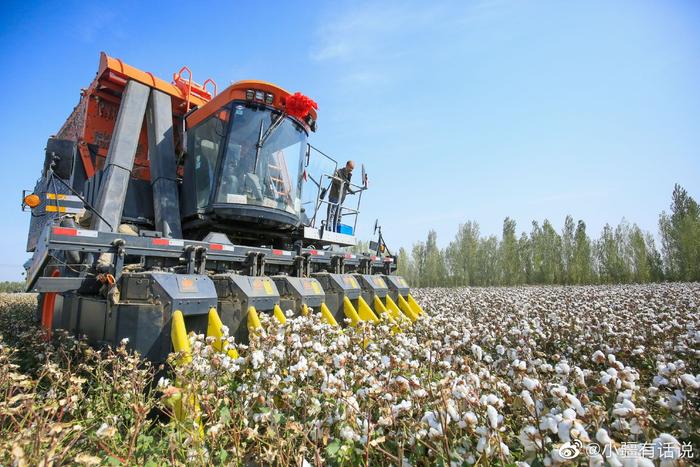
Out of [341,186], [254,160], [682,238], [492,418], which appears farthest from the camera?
[682,238]

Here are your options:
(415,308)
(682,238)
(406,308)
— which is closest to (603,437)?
(406,308)

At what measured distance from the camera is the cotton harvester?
332 centimetres

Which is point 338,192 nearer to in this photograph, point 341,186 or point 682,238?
point 341,186

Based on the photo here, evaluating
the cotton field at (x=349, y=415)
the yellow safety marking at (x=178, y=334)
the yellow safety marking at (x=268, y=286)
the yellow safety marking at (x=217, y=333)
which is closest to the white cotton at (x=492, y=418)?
the cotton field at (x=349, y=415)

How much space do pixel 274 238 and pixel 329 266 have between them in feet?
3.76

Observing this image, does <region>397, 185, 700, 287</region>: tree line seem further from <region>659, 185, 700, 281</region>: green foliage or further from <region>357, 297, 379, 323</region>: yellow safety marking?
<region>357, 297, 379, 323</region>: yellow safety marking

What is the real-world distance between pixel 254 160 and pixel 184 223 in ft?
5.36

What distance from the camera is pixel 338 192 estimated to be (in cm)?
743

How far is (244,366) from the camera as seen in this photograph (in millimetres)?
2535

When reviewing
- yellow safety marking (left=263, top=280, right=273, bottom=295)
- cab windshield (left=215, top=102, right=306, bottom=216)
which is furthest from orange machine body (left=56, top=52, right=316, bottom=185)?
yellow safety marking (left=263, top=280, right=273, bottom=295)

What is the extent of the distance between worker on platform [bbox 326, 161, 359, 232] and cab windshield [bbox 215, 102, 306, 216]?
4.91ft

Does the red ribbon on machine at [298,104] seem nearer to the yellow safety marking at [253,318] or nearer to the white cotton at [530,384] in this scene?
the yellow safety marking at [253,318]

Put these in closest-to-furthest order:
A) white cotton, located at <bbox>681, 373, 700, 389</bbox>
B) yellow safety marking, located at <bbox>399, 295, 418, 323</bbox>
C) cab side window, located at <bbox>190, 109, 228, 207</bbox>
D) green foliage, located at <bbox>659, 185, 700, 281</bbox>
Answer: white cotton, located at <bbox>681, 373, 700, 389</bbox> < cab side window, located at <bbox>190, 109, 228, 207</bbox> < yellow safety marking, located at <bbox>399, 295, 418, 323</bbox> < green foliage, located at <bbox>659, 185, 700, 281</bbox>

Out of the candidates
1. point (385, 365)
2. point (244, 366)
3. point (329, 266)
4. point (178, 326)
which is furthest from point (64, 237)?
point (329, 266)
